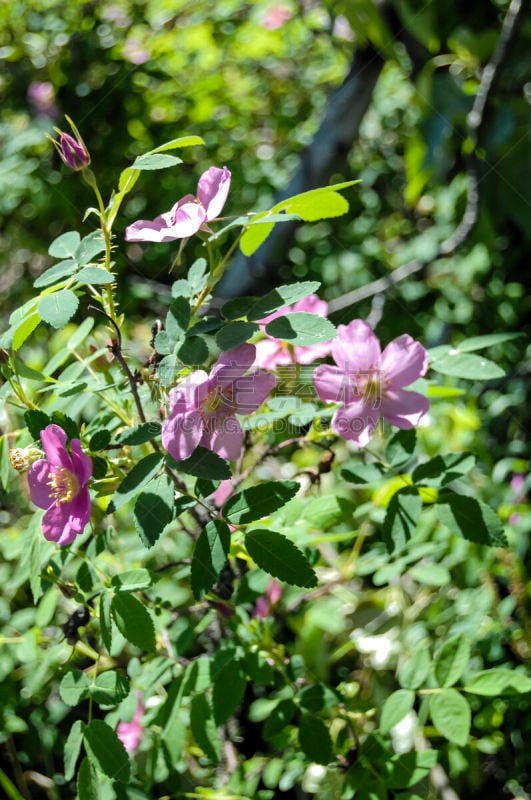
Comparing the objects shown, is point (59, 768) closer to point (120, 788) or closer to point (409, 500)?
point (120, 788)

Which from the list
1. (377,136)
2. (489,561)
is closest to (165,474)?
(489,561)

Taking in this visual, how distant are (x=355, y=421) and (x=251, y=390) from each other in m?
0.12

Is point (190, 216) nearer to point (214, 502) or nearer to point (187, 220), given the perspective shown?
point (187, 220)

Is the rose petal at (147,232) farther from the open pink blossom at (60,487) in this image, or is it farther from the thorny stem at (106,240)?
the open pink blossom at (60,487)

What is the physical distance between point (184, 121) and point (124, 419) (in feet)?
6.05

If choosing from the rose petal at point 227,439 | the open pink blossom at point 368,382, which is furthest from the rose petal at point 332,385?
the rose petal at point 227,439

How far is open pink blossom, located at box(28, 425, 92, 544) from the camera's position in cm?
71

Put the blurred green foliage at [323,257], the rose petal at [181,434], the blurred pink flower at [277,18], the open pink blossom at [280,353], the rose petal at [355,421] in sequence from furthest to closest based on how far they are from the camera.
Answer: the blurred pink flower at [277,18] → the blurred green foliage at [323,257] → the open pink blossom at [280,353] → the rose petal at [355,421] → the rose petal at [181,434]

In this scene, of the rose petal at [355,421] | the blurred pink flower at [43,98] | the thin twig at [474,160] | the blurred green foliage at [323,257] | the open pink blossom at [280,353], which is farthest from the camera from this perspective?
the blurred pink flower at [43,98]

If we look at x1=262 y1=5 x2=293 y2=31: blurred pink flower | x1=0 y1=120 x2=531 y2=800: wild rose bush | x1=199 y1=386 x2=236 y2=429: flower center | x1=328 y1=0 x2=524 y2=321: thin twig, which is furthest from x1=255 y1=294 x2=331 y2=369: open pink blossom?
x1=262 y1=5 x2=293 y2=31: blurred pink flower

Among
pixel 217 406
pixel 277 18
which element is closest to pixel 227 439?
pixel 217 406

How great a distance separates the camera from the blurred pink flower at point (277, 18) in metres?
2.74

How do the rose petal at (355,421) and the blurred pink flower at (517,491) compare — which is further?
the blurred pink flower at (517,491)

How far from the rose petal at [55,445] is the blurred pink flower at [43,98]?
190cm
